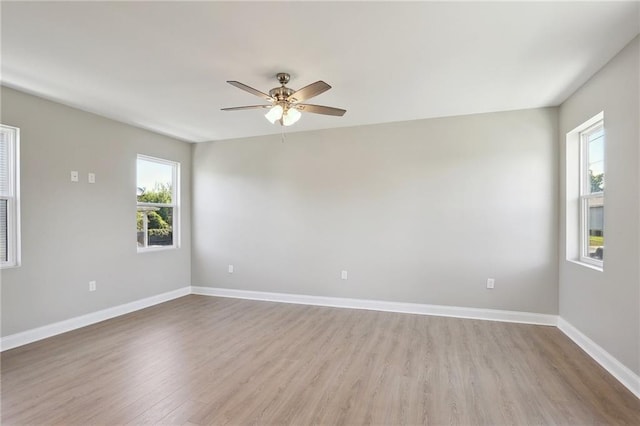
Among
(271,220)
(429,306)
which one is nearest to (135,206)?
(271,220)

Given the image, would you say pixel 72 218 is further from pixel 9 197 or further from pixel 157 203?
pixel 157 203

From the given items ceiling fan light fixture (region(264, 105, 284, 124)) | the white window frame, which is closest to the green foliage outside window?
ceiling fan light fixture (region(264, 105, 284, 124))

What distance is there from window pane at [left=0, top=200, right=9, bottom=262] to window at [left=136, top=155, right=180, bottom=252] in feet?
4.86

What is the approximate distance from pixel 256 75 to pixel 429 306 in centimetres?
344

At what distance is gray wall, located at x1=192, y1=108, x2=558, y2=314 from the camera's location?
12.7ft

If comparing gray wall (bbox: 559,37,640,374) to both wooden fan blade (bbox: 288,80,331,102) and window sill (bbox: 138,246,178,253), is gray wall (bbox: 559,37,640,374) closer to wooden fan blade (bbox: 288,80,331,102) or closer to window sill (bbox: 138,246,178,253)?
wooden fan blade (bbox: 288,80,331,102)

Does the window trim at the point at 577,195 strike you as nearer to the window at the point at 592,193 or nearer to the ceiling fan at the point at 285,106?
the window at the point at 592,193

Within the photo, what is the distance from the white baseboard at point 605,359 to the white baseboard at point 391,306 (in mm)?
369

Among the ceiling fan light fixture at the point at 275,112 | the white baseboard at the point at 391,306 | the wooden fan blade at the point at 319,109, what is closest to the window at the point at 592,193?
the white baseboard at the point at 391,306

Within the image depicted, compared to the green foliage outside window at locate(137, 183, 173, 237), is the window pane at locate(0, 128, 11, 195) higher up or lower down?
higher up

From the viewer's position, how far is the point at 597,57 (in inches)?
101

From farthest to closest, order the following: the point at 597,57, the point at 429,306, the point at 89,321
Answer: the point at 429,306 → the point at 89,321 → the point at 597,57

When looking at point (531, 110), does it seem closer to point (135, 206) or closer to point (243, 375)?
point (243, 375)

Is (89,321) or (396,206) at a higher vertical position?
(396,206)
